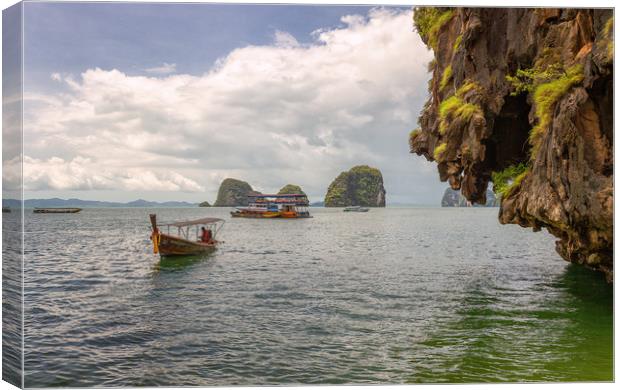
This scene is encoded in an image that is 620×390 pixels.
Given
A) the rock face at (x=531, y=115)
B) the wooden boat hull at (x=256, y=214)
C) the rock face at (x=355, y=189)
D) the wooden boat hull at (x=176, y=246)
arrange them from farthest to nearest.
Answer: the rock face at (x=355, y=189) < the wooden boat hull at (x=256, y=214) < the wooden boat hull at (x=176, y=246) < the rock face at (x=531, y=115)

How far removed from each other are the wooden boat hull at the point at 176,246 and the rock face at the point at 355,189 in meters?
65.4

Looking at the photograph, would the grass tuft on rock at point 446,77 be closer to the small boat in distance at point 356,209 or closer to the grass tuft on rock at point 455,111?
the grass tuft on rock at point 455,111

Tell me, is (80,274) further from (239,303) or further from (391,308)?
(391,308)

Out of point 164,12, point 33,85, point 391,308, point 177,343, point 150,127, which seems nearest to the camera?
point 33,85

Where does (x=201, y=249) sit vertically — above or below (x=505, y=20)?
below

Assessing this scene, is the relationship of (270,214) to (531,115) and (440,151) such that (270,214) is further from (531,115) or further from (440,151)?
(531,115)

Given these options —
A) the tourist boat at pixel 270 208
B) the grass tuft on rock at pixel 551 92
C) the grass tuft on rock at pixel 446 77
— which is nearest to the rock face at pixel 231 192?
the tourist boat at pixel 270 208

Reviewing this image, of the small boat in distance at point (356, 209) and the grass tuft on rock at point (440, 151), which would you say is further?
the small boat in distance at point (356, 209)

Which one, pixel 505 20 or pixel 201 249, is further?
pixel 201 249

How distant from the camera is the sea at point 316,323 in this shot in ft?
29.6

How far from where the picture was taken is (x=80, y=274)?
21.8 m

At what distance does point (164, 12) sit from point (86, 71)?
485cm

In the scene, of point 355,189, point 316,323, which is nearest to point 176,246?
point 316,323

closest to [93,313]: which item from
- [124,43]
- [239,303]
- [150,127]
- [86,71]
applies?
[239,303]
